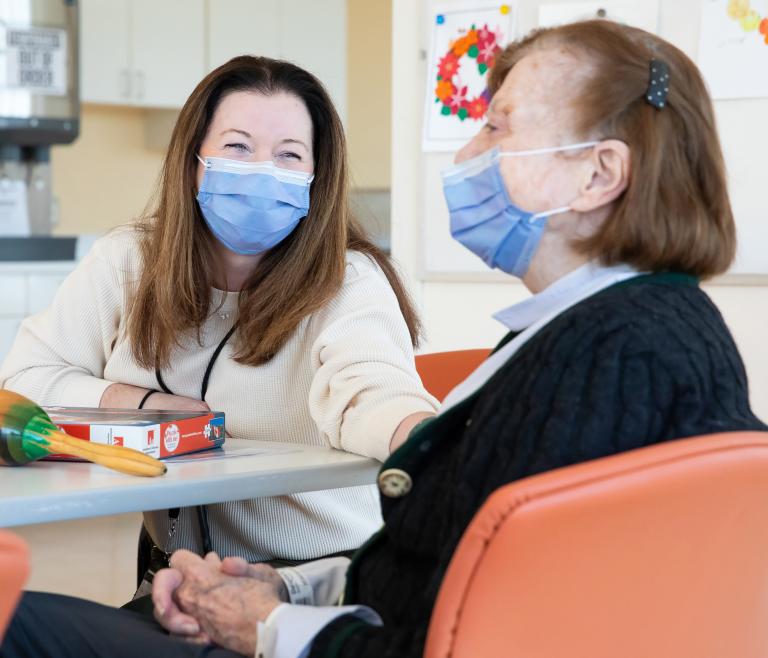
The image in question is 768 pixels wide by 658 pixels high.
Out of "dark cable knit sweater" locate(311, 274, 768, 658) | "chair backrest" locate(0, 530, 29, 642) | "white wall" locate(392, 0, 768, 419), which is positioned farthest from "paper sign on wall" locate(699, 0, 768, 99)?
"chair backrest" locate(0, 530, 29, 642)

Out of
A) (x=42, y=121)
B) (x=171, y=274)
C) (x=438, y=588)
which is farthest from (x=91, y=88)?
(x=438, y=588)

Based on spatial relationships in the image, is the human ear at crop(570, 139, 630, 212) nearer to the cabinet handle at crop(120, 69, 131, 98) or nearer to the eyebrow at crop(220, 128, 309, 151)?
the eyebrow at crop(220, 128, 309, 151)

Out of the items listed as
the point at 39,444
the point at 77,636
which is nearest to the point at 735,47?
the point at 39,444

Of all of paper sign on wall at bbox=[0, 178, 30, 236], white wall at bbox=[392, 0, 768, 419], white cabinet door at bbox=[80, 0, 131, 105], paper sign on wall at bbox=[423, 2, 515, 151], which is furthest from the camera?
white cabinet door at bbox=[80, 0, 131, 105]

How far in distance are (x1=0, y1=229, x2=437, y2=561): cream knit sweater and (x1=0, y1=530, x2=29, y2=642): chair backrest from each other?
82 centimetres

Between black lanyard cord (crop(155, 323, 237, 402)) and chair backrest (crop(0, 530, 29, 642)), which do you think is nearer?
chair backrest (crop(0, 530, 29, 642))

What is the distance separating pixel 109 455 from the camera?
129 cm

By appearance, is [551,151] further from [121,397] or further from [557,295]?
[121,397]

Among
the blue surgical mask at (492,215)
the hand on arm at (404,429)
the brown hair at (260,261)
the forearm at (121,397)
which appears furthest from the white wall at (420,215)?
the blue surgical mask at (492,215)

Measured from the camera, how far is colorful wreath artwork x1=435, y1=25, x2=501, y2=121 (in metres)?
2.77

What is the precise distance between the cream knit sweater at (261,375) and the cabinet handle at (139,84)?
409cm

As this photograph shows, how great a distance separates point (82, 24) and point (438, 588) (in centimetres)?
511

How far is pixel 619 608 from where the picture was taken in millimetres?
904

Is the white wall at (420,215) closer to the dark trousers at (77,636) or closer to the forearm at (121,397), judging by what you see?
the forearm at (121,397)
